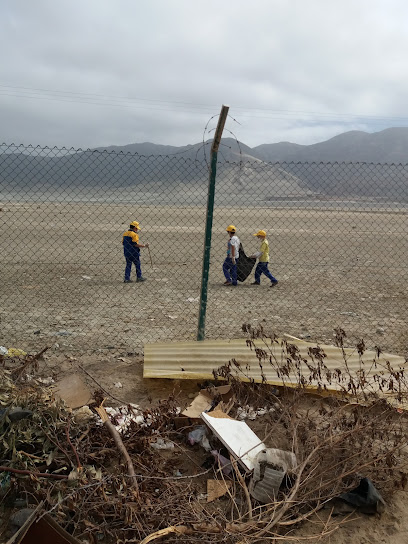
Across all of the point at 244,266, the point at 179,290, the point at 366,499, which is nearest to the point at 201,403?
the point at 366,499

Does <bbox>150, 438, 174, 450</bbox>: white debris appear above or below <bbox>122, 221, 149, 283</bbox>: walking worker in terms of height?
below

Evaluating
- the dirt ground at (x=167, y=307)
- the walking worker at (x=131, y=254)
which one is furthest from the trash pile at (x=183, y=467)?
the walking worker at (x=131, y=254)

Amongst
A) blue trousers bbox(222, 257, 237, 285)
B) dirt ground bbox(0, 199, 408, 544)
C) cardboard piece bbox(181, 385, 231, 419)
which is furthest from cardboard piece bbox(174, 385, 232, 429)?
blue trousers bbox(222, 257, 237, 285)

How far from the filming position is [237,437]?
3160 mm

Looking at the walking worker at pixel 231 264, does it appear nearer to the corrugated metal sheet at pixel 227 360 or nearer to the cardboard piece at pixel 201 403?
the corrugated metal sheet at pixel 227 360

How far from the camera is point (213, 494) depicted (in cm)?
287

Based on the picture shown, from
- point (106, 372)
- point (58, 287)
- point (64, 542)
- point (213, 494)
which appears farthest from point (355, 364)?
point (58, 287)

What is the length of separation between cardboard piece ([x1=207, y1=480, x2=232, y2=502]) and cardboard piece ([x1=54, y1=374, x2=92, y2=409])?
1.17m

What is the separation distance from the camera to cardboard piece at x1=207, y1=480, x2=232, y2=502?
9.38 feet

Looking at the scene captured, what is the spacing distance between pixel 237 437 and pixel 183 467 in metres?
0.40

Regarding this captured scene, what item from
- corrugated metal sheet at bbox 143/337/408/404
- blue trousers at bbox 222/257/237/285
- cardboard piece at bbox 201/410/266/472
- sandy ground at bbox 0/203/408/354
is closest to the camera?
cardboard piece at bbox 201/410/266/472

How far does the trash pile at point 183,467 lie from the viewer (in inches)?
97.5

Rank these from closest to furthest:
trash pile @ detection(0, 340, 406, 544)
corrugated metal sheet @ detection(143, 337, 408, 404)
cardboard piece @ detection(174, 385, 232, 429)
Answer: trash pile @ detection(0, 340, 406, 544), cardboard piece @ detection(174, 385, 232, 429), corrugated metal sheet @ detection(143, 337, 408, 404)

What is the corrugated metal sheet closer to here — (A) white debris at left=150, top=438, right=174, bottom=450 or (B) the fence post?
(B) the fence post
